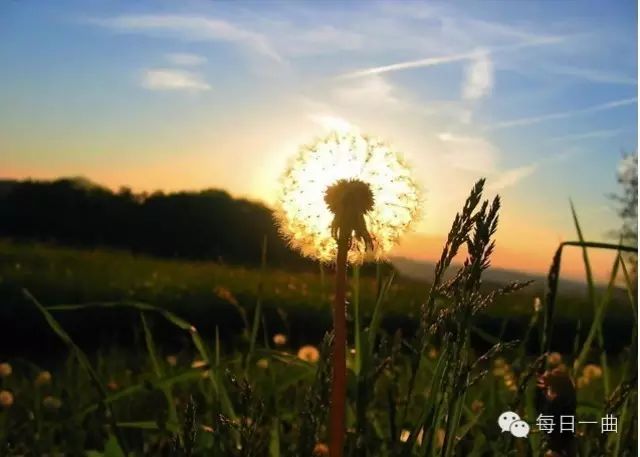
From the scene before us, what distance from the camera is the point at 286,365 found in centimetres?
260

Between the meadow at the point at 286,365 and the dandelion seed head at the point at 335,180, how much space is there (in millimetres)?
106

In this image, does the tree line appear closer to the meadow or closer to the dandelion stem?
the meadow

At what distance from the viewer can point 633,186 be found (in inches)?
125

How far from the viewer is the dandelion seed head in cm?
113

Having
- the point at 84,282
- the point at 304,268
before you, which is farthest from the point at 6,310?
the point at 304,268

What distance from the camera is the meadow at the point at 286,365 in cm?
98

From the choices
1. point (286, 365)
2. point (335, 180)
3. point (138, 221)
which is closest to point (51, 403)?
point (286, 365)

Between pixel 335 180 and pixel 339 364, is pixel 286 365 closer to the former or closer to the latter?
pixel 335 180

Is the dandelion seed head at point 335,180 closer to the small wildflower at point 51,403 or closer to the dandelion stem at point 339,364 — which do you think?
the dandelion stem at point 339,364

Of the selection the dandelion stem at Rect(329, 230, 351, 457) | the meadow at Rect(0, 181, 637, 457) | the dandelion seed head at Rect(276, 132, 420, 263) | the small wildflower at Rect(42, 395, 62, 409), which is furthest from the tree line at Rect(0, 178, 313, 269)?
the dandelion stem at Rect(329, 230, 351, 457)

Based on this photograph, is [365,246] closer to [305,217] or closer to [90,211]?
[305,217]

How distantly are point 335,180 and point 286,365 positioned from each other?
1640 millimetres

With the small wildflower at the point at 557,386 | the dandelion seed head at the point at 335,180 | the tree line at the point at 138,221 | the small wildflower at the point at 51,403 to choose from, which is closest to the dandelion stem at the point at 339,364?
the dandelion seed head at the point at 335,180

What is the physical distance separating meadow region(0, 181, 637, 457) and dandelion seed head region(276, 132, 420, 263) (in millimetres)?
106
